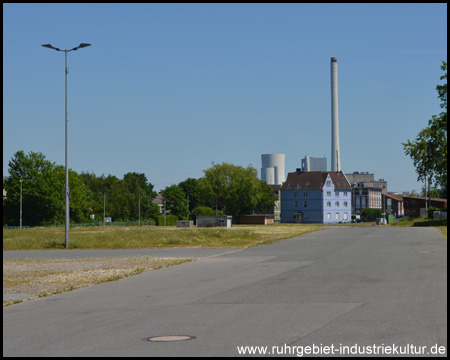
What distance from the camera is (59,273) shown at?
2227 cm

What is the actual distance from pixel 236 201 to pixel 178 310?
11995 cm

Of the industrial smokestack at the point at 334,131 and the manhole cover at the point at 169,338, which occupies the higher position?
the industrial smokestack at the point at 334,131

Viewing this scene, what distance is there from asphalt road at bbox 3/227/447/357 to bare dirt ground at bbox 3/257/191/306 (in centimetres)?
85

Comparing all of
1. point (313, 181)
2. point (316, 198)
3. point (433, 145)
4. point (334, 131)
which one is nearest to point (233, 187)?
point (316, 198)

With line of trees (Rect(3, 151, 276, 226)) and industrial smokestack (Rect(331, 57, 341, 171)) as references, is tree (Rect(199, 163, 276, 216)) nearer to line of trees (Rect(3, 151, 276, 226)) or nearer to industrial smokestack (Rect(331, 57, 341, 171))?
line of trees (Rect(3, 151, 276, 226))

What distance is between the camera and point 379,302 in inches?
519

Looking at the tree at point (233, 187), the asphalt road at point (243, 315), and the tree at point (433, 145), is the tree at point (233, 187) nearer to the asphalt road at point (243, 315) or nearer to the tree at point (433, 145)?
the tree at point (433, 145)

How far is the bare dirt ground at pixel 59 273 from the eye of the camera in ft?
57.6

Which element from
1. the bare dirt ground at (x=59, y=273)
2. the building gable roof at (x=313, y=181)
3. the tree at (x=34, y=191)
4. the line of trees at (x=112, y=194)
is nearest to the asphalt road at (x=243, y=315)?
the bare dirt ground at (x=59, y=273)

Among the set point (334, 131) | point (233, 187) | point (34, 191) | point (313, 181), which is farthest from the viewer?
point (334, 131)

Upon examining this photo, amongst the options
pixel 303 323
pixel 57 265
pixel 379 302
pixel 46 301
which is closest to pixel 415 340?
pixel 303 323

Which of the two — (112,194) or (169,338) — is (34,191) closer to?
(112,194)

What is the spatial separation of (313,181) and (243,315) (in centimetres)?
14107

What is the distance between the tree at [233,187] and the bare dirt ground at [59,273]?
337 ft
